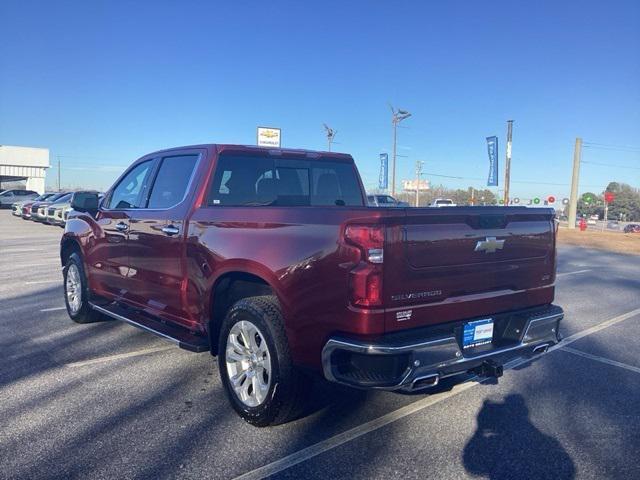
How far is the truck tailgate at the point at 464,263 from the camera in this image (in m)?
3.12

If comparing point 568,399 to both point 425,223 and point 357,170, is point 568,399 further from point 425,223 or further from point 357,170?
point 357,170

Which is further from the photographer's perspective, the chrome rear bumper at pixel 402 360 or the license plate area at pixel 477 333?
the license plate area at pixel 477 333

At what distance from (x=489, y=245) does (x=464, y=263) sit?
0.87 feet

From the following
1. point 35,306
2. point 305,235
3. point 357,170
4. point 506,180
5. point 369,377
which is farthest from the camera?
point 506,180

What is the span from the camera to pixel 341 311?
3096 mm

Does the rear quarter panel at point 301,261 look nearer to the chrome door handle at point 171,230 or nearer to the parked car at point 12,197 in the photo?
the chrome door handle at point 171,230

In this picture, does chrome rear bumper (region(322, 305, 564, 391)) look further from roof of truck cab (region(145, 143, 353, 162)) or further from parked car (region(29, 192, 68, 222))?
parked car (region(29, 192, 68, 222))

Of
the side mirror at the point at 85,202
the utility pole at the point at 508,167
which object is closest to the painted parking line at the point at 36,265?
the side mirror at the point at 85,202

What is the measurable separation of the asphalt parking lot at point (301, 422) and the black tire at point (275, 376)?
12 cm

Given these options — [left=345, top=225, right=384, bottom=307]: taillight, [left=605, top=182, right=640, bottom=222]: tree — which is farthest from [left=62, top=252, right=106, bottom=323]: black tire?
[left=605, top=182, right=640, bottom=222]: tree

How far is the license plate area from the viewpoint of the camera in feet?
11.3

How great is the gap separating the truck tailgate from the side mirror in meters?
3.92

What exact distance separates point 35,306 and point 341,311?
5838mm

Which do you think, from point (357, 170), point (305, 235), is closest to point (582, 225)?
point (357, 170)
